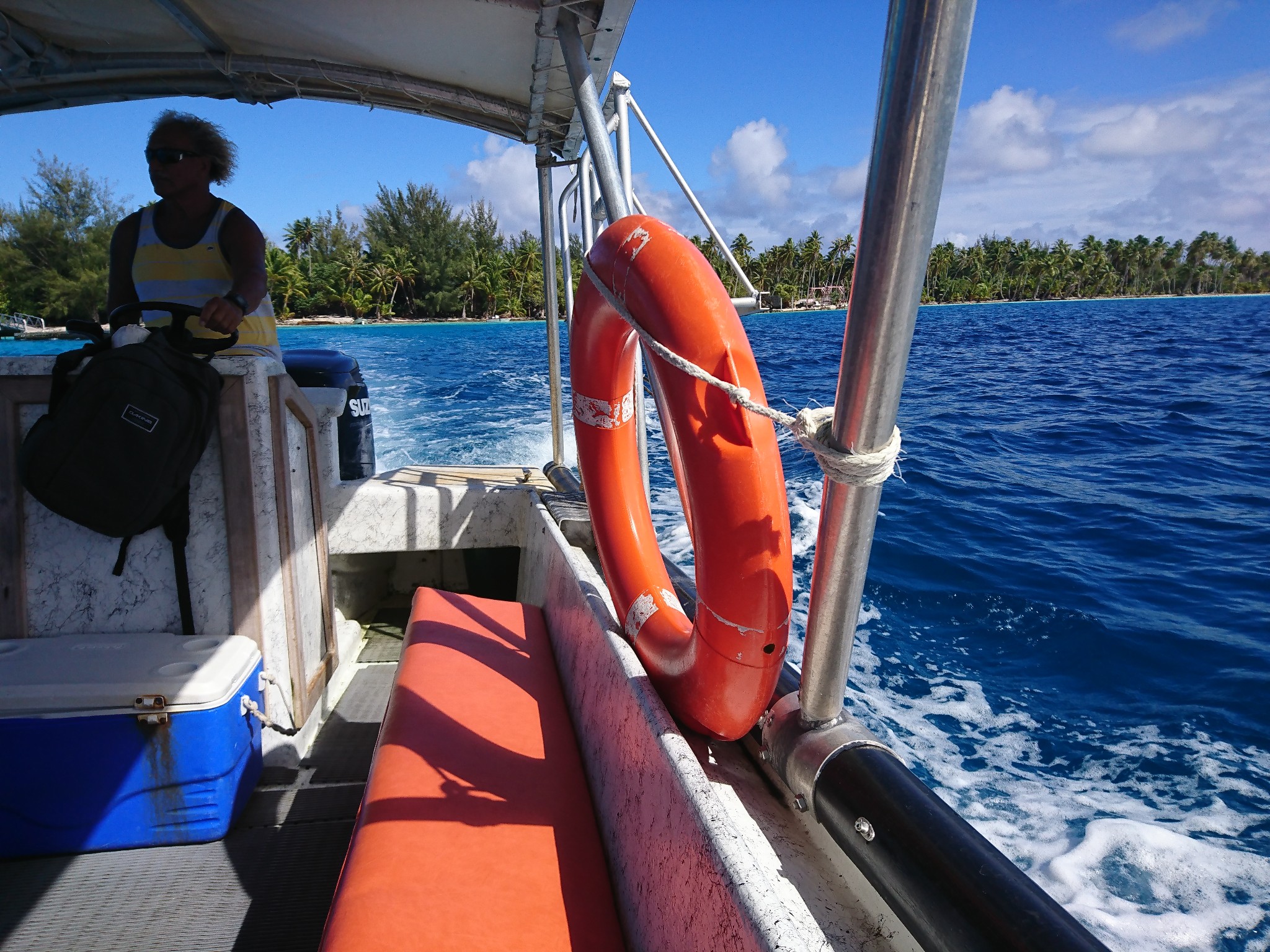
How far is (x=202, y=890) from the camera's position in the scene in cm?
135

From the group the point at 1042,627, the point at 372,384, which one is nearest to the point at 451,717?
the point at 1042,627

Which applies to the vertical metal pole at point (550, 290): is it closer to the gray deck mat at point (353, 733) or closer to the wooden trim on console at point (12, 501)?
the gray deck mat at point (353, 733)

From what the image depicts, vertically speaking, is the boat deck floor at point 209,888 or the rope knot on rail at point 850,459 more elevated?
the rope knot on rail at point 850,459

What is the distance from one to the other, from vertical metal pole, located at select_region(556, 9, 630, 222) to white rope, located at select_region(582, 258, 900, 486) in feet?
2.94

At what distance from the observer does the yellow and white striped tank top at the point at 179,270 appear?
175 centimetres

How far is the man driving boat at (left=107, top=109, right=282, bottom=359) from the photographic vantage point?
1.72 meters

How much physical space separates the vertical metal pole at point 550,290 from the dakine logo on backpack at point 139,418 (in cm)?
156

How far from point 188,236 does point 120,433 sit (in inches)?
24.8

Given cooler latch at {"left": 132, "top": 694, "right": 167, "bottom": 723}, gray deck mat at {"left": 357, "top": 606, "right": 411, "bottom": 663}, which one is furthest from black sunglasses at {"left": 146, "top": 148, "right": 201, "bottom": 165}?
gray deck mat at {"left": 357, "top": 606, "right": 411, "bottom": 663}

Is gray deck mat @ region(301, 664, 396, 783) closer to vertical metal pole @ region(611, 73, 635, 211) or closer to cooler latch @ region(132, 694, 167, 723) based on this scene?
cooler latch @ region(132, 694, 167, 723)

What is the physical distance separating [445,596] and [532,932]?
1.13 m

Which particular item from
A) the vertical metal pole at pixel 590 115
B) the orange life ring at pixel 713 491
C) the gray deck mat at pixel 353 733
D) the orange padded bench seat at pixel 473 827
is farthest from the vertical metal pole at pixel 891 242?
the gray deck mat at pixel 353 733

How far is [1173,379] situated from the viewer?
41.2 ft

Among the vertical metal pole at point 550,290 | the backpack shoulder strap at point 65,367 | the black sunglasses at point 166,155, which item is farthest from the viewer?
the vertical metal pole at point 550,290
